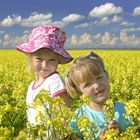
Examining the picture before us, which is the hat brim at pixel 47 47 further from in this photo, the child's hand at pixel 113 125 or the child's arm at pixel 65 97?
the child's hand at pixel 113 125

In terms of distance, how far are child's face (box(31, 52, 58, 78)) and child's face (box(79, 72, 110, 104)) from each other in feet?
2.20

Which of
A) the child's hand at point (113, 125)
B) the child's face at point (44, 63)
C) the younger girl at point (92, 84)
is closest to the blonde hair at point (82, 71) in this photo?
the younger girl at point (92, 84)

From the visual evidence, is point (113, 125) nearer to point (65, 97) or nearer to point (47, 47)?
point (65, 97)

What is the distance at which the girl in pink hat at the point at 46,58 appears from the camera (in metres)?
3.89

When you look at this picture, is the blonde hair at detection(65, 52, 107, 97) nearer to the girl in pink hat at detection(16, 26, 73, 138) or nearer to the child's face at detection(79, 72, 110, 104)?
the child's face at detection(79, 72, 110, 104)

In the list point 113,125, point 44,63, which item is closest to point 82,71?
point 44,63

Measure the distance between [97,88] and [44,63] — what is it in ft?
2.64

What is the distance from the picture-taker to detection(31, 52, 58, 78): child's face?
13.1 ft

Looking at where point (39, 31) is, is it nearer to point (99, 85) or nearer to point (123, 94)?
point (99, 85)

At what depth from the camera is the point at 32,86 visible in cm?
414

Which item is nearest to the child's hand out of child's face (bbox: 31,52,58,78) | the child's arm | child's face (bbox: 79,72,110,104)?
child's face (bbox: 79,72,110,104)

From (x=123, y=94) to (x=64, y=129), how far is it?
18.3ft

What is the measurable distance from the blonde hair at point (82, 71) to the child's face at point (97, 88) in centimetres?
3

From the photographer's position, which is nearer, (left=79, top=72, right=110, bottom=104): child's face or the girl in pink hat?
(left=79, top=72, right=110, bottom=104): child's face
